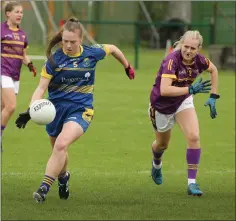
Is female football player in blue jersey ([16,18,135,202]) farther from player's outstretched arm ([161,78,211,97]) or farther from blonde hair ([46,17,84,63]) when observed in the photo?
player's outstretched arm ([161,78,211,97])

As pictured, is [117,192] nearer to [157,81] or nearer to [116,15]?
[157,81]

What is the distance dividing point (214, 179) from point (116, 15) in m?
26.3

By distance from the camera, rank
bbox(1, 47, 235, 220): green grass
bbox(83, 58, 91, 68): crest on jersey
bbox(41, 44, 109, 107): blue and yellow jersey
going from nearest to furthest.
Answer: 1. bbox(1, 47, 235, 220): green grass
2. bbox(41, 44, 109, 107): blue and yellow jersey
3. bbox(83, 58, 91, 68): crest on jersey

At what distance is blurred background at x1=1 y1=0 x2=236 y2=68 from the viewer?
30.2 m

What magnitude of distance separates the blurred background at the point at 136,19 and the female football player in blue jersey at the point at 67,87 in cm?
1901

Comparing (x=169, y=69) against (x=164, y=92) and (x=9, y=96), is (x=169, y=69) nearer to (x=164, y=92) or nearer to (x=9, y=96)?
(x=164, y=92)

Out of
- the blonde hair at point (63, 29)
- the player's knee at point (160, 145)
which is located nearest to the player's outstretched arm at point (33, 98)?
the blonde hair at point (63, 29)

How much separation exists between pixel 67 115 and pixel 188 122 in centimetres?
147

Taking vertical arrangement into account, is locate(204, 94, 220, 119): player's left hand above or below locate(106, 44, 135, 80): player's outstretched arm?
below

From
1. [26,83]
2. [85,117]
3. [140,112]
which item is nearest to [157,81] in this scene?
[85,117]

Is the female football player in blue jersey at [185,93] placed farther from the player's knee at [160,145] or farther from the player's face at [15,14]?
the player's face at [15,14]

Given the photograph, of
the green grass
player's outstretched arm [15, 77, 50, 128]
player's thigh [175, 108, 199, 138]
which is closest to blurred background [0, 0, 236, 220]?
the green grass

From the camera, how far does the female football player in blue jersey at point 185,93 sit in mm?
9414

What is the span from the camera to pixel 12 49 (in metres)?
13.2
